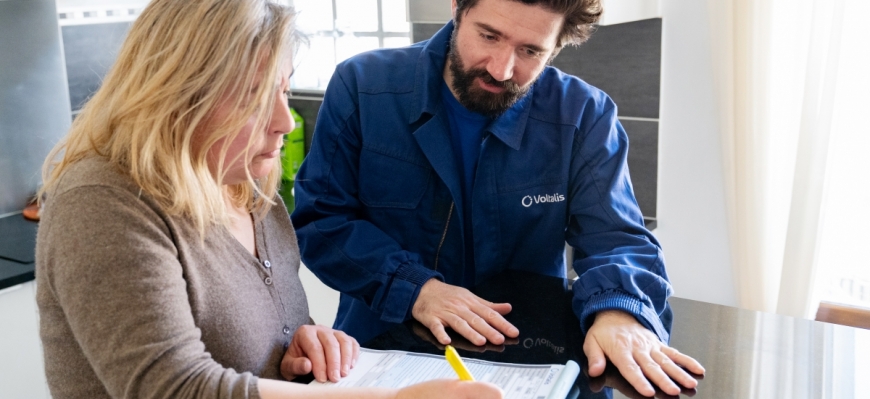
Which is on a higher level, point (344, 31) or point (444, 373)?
point (344, 31)

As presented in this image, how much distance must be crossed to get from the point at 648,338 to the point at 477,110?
512 mm

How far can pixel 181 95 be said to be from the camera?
0.86 m

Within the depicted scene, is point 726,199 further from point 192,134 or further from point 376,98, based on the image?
point 192,134

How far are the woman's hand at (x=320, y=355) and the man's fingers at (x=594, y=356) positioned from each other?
0.30 metres

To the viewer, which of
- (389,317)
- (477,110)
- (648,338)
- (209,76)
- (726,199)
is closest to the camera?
(209,76)

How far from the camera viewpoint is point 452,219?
1411mm

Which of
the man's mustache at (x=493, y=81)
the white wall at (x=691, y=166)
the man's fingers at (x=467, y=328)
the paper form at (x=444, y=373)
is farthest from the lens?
the white wall at (x=691, y=166)

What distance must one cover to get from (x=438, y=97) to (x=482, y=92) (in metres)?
0.09

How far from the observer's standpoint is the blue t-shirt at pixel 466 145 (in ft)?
4.64

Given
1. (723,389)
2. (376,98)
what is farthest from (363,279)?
(723,389)

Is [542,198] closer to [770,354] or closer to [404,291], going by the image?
[404,291]

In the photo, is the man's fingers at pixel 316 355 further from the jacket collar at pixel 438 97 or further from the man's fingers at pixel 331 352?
the jacket collar at pixel 438 97

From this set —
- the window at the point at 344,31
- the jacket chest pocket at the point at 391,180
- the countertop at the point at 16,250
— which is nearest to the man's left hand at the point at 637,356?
the jacket chest pocket at the point at 391,180

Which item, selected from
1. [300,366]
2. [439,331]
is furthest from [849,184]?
[300,366]
